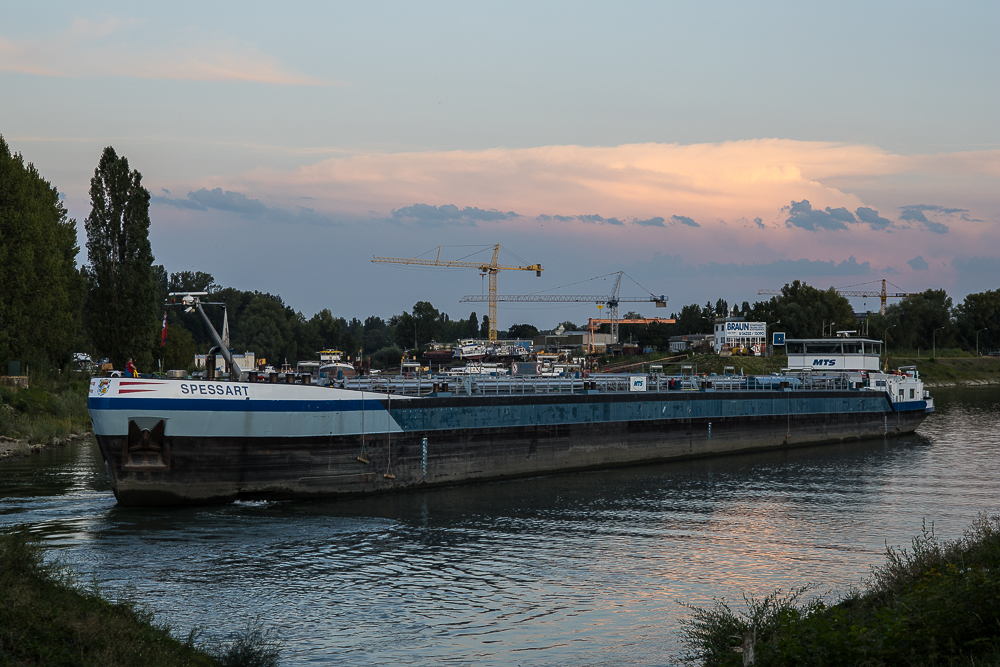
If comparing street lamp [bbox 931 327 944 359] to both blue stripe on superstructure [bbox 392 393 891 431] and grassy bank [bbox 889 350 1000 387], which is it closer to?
grassy bank [bbox 889 350 1000 387]

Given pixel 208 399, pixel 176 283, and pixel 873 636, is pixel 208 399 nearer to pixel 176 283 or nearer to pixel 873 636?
pixel 873 636

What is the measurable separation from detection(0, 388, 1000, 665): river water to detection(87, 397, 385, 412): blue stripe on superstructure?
12.1 feet

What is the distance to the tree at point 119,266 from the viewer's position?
183ft

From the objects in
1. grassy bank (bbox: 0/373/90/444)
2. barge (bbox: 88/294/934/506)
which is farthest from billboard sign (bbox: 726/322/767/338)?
grassy bank (bbox: 0/373/90/444)

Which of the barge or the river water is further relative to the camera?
the barge

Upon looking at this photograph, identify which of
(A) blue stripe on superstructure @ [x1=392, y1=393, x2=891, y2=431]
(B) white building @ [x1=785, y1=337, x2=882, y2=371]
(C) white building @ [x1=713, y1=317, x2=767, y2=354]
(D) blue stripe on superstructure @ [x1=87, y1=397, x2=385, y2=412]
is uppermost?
(C) white building @ [x1=713, y1=317, x2=767, y2=354]

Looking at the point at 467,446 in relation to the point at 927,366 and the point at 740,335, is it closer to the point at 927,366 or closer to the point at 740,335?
the point at 740,335

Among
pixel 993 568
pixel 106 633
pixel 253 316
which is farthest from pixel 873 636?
pixel 253 316

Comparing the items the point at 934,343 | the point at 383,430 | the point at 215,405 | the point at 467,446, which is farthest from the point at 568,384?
the point at 934,343

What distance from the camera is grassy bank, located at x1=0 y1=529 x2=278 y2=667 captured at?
36.7 feet

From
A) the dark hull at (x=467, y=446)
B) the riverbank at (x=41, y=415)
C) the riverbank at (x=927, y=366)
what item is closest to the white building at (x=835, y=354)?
the dark hull at (x=467, y=446)

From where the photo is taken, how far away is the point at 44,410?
55.1 metres

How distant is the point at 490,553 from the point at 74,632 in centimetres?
1450

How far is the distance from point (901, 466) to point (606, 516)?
79.1 feet
